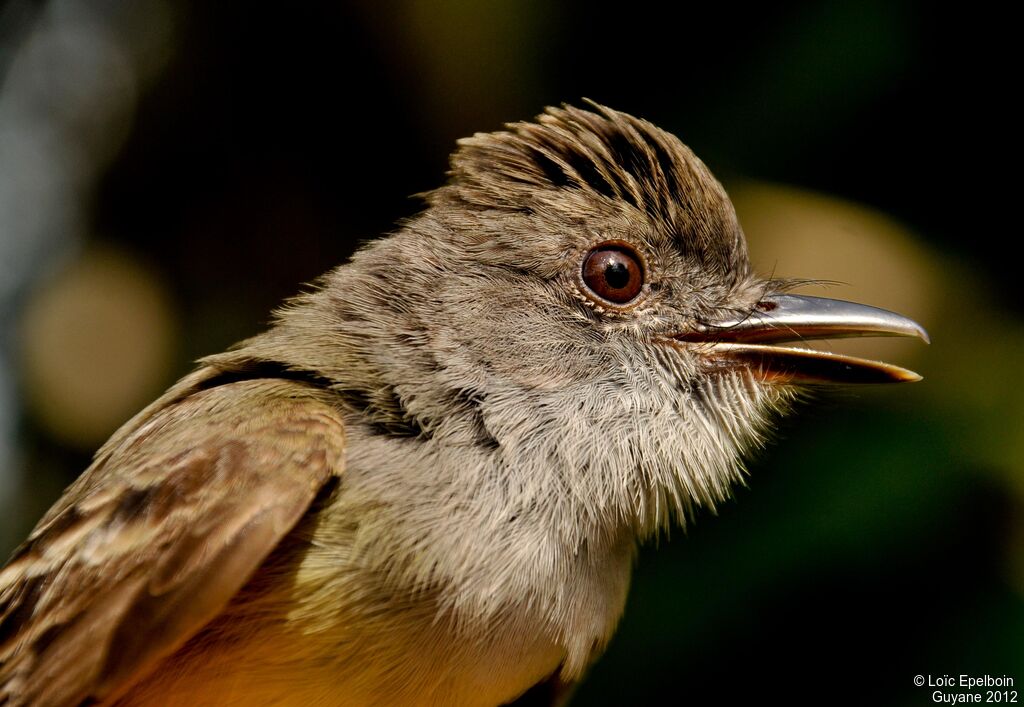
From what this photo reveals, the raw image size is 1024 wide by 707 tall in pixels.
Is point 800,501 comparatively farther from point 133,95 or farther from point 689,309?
point 133,95

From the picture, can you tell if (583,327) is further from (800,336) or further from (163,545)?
(163,545)

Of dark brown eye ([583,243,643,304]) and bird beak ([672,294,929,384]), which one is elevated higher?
dark brown eye ([583,243,643,304])

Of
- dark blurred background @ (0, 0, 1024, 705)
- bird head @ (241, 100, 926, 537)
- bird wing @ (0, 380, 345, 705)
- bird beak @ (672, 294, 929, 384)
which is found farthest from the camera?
dark blurred background @ (0, 0, 1024, 705)

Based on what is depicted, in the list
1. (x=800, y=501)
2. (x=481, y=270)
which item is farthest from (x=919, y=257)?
(x=481, y=270)

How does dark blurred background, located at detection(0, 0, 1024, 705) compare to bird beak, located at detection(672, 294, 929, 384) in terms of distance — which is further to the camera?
dark blurred background, located at detection(0, 0, 1024, 705)

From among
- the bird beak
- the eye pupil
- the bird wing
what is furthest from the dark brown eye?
the bird wing

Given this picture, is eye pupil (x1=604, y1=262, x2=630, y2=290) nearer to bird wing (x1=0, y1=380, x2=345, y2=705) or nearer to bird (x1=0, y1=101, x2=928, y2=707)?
bird (x1=0, y1=101, x2=928, y2=707)

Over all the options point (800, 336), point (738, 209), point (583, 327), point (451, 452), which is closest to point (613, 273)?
point (583, 327)
